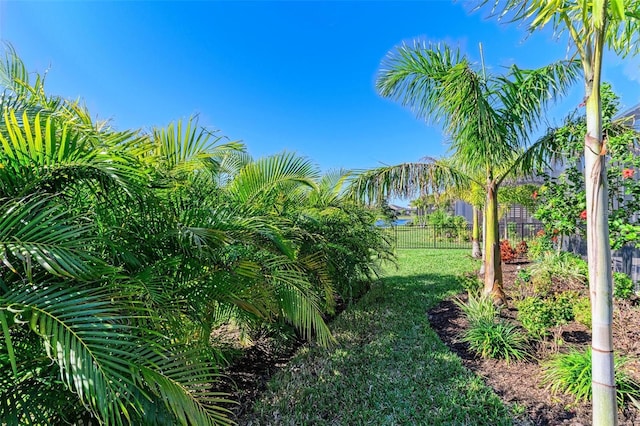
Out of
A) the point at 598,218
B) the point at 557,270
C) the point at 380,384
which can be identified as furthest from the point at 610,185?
the point at 380,384

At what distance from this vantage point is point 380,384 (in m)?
2.95

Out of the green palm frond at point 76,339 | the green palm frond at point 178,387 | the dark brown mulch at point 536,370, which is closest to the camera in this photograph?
the green palm frond at point 76,339

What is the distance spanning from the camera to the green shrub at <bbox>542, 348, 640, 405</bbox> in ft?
8.05

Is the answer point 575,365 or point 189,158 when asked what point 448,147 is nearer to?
point 575,365

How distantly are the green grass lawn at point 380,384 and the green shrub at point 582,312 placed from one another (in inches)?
74.9

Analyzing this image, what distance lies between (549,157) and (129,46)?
24.0ft

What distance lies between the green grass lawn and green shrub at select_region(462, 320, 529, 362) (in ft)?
1.20

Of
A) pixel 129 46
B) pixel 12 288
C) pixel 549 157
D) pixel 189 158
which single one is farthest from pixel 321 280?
pixel 129 46

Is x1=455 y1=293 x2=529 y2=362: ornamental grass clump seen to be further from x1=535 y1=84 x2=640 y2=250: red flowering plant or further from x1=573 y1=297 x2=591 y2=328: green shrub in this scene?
x1=535 y1=84 x2=640 y2=250: red flowering plant

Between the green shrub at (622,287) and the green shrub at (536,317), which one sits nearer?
the green shrub at (536,317)

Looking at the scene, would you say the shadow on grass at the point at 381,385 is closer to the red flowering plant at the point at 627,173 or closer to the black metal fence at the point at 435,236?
the red flowering plant at the point at 627,173

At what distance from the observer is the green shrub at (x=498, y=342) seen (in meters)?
3.33

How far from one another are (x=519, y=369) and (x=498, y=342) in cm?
33

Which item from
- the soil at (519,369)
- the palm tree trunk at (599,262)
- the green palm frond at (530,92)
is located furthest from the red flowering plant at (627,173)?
the palm tree trunk at (599,262)
